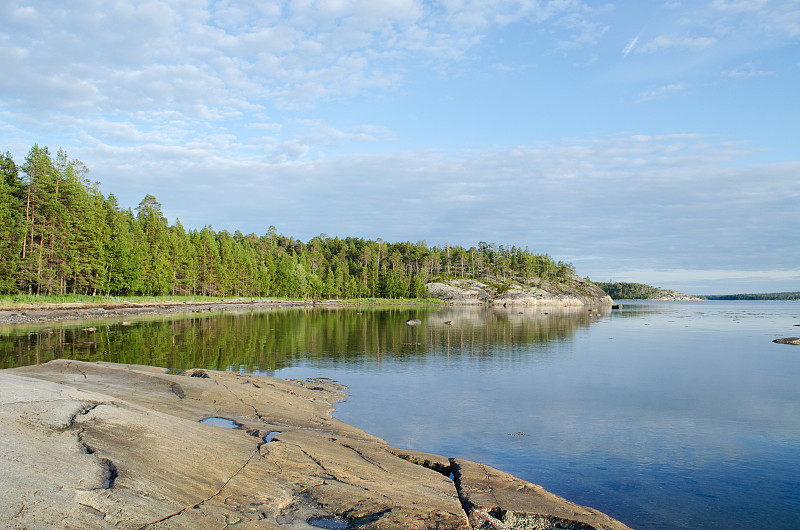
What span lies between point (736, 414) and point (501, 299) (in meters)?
171

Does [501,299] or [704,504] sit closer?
[704,504]

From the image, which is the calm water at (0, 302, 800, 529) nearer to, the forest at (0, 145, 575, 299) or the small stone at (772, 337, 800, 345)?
the small stone at (772, 337, 800, 345)

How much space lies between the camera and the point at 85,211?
82812 mm

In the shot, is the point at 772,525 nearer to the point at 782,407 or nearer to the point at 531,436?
the point at 531,436

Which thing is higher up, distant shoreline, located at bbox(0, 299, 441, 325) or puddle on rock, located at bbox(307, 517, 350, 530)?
distant shoreline, located at bbox(0, 299, 441, 325)

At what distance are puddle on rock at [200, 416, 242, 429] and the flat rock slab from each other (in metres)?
0.94

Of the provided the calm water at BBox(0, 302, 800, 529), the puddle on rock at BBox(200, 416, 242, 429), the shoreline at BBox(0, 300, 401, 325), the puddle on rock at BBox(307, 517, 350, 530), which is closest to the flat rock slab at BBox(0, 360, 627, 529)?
the puddle on rock at BBox(307, 517, 350, 530)

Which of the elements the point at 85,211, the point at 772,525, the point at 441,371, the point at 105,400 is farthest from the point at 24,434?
the point at 85,211

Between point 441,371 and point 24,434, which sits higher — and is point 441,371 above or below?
below

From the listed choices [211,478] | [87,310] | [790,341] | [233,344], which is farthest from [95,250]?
[790,341]

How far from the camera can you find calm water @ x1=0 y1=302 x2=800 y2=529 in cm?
1328

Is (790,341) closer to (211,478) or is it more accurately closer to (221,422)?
(221,422)

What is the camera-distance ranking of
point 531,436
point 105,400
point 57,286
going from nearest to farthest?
point 105,400
point 531,436
point 57,286

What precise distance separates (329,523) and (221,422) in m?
8.50
